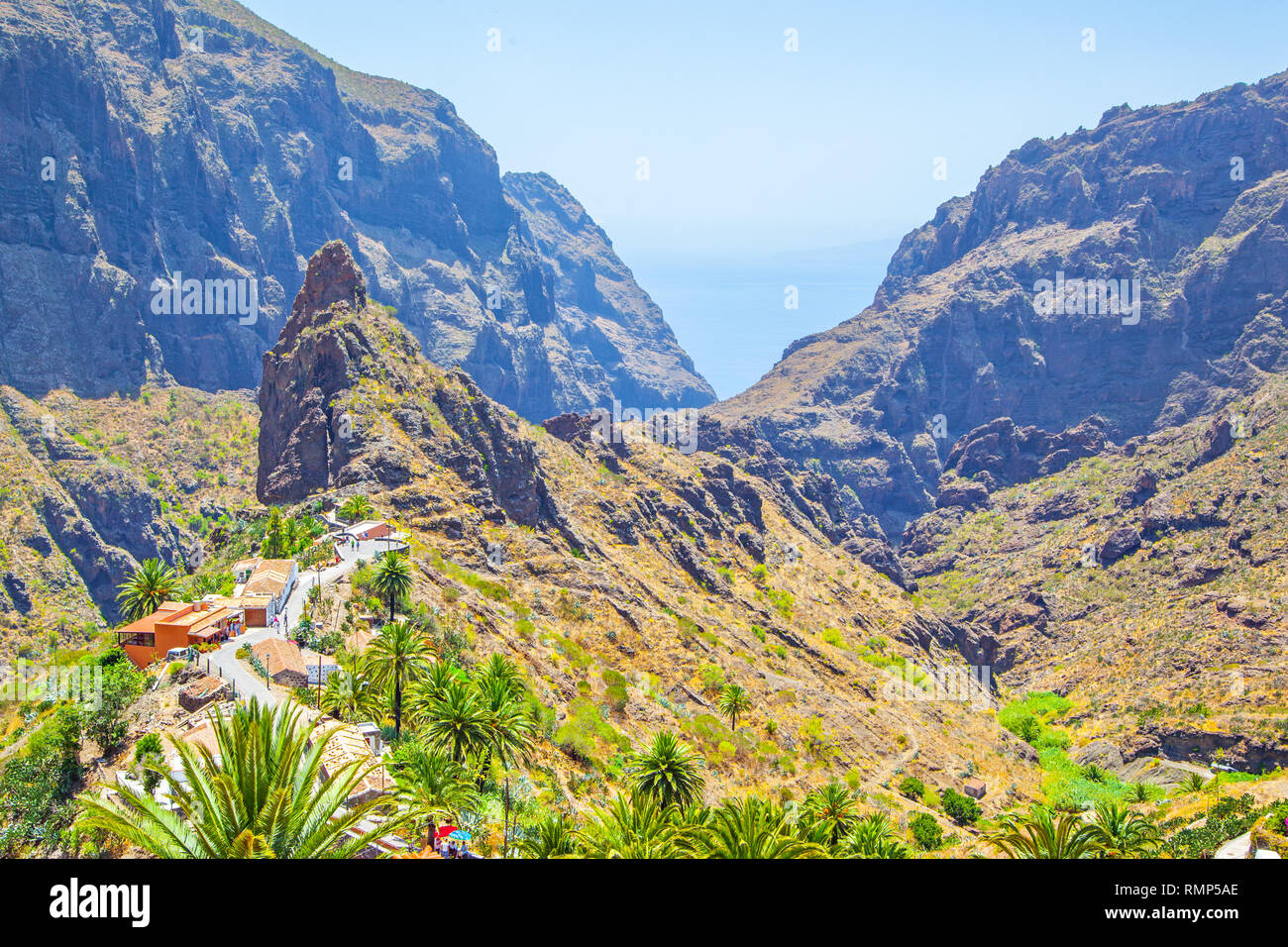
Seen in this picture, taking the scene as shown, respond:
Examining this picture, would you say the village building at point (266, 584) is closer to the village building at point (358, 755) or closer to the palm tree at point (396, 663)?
the palm tree at point (396, 663)

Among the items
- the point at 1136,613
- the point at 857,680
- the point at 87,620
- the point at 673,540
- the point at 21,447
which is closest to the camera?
the point at 857,680

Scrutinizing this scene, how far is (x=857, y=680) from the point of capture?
4360 inches

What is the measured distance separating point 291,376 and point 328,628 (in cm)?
5054

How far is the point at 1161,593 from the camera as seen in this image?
14162 cm

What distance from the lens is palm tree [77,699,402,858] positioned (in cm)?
1658

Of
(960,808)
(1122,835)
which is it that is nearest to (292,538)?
(960,808)

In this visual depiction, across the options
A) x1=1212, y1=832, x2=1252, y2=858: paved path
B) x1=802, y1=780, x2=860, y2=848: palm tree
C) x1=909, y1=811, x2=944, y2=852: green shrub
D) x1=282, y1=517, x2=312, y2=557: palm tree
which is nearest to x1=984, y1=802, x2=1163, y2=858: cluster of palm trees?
x1=1212, y1=832, x2=1252, y2=858: paved path

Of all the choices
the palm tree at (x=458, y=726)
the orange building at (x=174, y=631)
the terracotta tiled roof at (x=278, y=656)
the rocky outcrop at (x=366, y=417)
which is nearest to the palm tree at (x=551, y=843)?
the palm tree at (x=458, y=726)

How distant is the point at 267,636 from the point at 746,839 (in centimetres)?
3539

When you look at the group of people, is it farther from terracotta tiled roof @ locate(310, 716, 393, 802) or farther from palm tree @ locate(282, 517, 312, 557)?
palm tree @ locate(282, 517, 312, 557)

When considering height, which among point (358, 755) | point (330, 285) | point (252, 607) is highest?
point (330, 285)

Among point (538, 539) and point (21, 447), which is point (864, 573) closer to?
point (538, 539)

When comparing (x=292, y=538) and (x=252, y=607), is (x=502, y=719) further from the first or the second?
(x=292, y=538)
